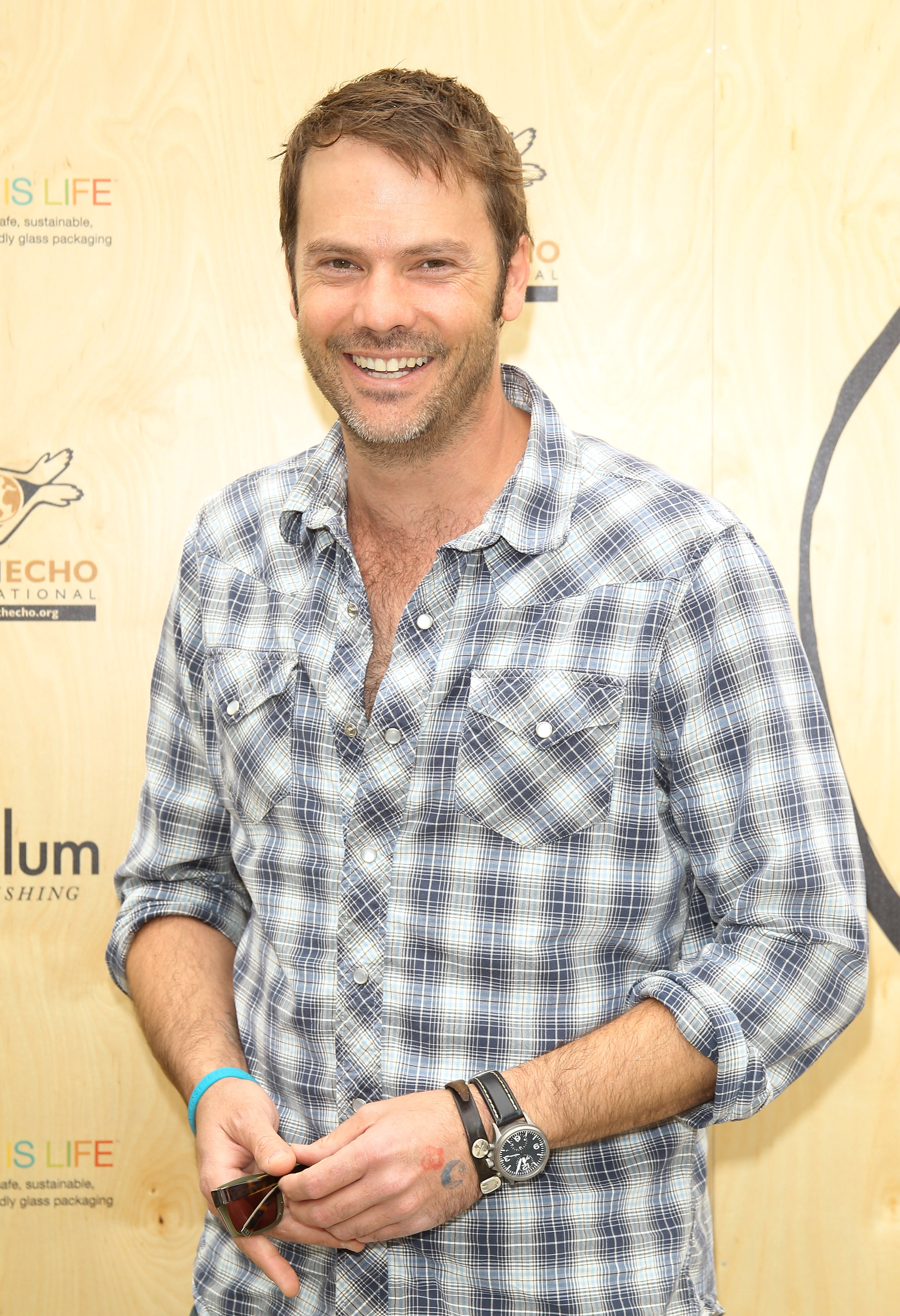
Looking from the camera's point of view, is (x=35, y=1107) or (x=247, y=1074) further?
(x=35, y=1107)

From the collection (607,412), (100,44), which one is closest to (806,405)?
(607,412)

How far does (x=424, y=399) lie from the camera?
4.42 feet

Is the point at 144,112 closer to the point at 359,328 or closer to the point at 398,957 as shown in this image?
the point at 359,328

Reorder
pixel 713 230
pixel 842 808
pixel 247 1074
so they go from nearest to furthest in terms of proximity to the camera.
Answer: pixel 842 808 → pixel 247 1074 → pixel 713 230

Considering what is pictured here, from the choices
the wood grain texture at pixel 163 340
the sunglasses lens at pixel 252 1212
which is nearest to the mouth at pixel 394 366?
the wood grain texture at pixel 163 340

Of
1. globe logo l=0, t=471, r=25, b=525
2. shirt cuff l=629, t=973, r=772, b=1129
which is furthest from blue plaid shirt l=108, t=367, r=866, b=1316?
globe logo l=0, t=471, r=25, b=525

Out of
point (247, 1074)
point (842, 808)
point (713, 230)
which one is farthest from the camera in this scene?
point (713, 230)

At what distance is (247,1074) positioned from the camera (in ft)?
4.36

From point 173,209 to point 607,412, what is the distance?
0.82m

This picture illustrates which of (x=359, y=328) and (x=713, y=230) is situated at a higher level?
(x=713, y=230)

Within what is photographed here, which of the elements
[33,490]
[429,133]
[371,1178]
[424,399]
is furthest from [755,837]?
[33,490]

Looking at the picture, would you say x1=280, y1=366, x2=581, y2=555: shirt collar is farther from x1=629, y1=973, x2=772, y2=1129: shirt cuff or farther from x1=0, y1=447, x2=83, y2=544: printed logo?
x1=0, y1=447, x2=83, y2=544: printed logo

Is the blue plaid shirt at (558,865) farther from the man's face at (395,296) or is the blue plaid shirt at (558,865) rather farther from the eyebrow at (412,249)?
the eyebrow at (412,249)

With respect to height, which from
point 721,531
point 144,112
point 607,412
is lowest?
point 721,531
